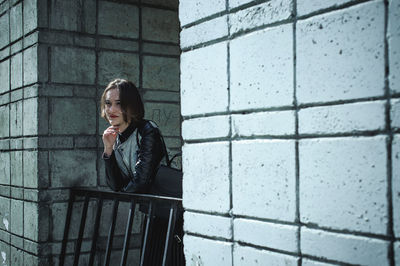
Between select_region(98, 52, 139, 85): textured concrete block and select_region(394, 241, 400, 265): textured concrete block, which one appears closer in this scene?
select_region(394, 241, 400, 265): textured concrete block

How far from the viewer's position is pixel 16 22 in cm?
550

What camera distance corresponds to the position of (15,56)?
5508 millimetres

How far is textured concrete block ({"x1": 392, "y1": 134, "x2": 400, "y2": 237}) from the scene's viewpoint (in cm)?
191

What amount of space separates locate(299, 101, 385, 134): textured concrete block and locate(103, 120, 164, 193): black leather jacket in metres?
1.84

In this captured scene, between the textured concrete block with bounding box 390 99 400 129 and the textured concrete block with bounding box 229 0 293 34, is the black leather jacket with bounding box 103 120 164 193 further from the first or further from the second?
the textured concrete block with bounding box 390 99 400 129

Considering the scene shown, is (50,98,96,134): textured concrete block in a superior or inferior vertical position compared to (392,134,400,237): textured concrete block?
superior

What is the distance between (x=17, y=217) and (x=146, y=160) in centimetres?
233

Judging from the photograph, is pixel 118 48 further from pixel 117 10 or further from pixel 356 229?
pixel 356 229

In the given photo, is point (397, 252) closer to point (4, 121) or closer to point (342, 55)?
point (342, 55)

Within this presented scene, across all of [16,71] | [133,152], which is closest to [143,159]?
[133,152]

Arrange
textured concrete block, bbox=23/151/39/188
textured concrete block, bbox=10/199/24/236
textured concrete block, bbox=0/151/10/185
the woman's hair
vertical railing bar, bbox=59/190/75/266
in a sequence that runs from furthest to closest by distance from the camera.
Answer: textured concrete block, bbox=0/151/10/185
textured concrete block, bbox=10/199/24/236
textured concrete block, bbox=23/151/39/188
vertical railing bar, bbox=59/190/75/266
the woman's hair

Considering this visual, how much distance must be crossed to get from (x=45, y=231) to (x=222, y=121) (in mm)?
2977

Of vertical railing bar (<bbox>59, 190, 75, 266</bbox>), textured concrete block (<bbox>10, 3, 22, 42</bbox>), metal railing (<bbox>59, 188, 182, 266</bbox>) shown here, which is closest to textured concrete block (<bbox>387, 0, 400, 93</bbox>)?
metal railing (<bbox>59, 188, 182, 266</bbox>)

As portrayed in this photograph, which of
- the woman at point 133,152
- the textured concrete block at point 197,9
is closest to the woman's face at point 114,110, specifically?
the woman at point 133,152
